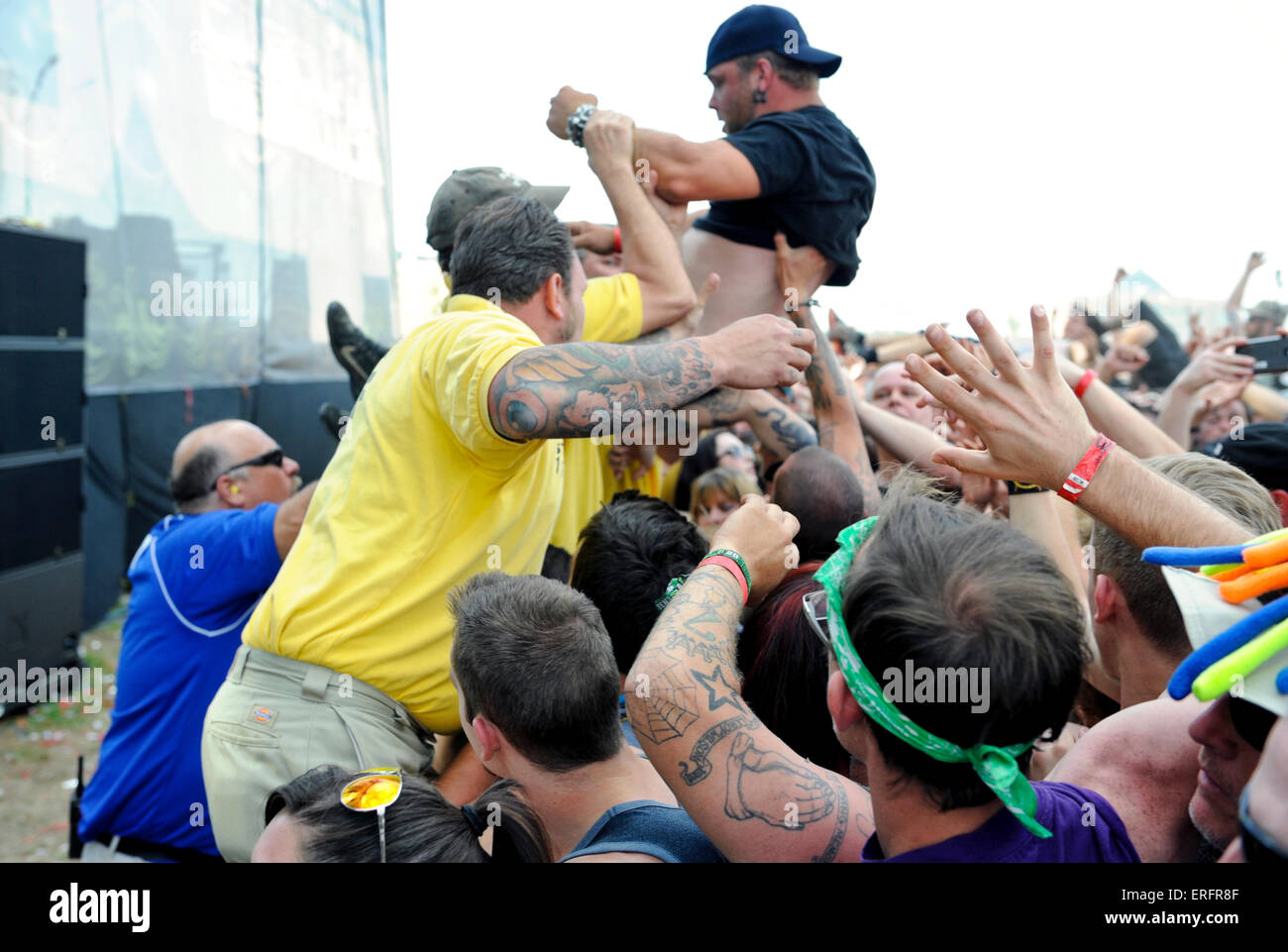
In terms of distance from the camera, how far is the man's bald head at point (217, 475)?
3.10 m

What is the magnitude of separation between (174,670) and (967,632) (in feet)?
8.35

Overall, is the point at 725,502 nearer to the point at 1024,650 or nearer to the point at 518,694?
the point at 518,694

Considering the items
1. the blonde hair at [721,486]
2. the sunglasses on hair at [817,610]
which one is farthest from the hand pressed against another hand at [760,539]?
the blonde hair at [721,486]

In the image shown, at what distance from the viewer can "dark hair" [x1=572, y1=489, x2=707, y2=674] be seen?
219 cm

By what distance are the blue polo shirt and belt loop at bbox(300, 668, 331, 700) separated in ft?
2.27

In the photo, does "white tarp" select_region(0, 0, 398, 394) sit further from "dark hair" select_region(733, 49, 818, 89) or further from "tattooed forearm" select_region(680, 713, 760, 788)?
"tattooed forearm" select_region(680, 713, 760, 788)

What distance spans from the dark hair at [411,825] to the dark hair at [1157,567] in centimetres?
117

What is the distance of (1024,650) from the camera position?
1106 mm

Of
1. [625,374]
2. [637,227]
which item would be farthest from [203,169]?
[625,374]

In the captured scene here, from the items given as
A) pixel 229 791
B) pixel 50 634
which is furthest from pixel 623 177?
pixel 50 634

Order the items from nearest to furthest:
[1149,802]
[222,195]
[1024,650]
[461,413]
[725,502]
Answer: [1024,650]
[1149,802]
[461,413]
[725,502]
[222,195]

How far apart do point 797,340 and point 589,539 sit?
0.73 metres

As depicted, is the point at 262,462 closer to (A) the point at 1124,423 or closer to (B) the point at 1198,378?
(A) the point at 1124,423

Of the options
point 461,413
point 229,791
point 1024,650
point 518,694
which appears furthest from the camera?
point 229,791
